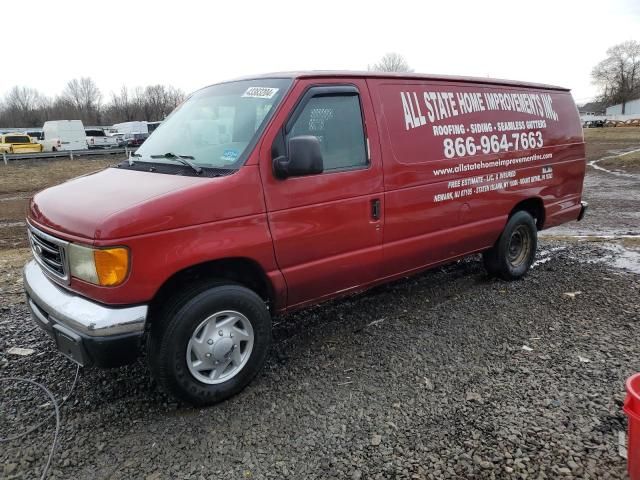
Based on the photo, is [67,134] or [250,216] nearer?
[250,216]

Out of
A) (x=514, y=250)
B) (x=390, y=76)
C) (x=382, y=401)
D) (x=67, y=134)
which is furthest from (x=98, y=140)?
(x=382, y=401)

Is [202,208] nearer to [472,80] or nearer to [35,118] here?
[472,80]

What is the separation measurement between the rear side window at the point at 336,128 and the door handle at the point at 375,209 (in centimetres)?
31

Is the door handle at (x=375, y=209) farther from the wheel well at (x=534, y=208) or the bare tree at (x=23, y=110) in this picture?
the bare tree at (x=23, y=110)

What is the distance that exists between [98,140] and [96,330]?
42.8 metres

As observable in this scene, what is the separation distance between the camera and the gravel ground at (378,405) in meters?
2.77

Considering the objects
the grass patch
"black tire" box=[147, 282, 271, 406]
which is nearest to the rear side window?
"black tire" box=[147, 282, 271, 406]

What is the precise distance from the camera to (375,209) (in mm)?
3977

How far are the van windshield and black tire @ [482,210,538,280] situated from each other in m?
3.16

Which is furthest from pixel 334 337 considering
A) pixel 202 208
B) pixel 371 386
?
pixel 202 208

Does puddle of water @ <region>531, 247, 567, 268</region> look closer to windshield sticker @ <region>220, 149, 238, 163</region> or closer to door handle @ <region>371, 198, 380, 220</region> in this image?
door handle @ <region>371, 198, 380, 220</region>

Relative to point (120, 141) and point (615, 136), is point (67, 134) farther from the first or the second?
point (615, 136)

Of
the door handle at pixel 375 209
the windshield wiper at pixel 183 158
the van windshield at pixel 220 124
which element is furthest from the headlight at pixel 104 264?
the door handle at pixel 375 209

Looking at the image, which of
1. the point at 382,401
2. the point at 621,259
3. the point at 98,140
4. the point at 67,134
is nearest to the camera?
the point at 382,401
